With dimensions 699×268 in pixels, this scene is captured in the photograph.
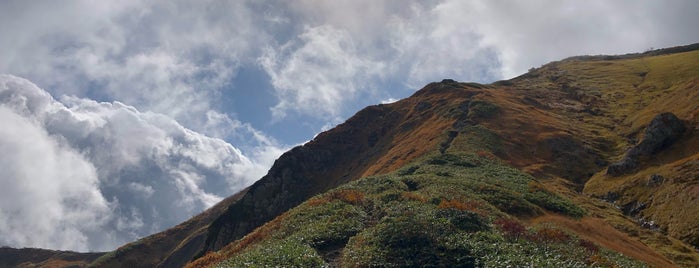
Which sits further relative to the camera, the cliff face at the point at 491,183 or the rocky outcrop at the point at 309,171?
the rocky outcrop at the point at 309,171

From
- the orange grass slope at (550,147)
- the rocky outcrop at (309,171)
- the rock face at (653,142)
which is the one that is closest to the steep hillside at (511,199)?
the orange grass slope at (550,147)

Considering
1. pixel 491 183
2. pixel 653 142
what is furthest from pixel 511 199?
pixel 653 142

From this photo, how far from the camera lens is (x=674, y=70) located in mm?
146375

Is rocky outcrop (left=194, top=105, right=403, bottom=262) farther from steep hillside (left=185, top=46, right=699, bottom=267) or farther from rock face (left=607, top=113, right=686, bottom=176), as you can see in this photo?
rock face (left=607, top=113, right=686, bottom=176)

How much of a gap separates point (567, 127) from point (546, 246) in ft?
277

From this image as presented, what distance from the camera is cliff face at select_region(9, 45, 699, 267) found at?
31.6 m

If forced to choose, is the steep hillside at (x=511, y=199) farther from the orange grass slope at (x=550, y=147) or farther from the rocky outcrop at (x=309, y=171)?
the rocky outcrop at (x=309, y=171)

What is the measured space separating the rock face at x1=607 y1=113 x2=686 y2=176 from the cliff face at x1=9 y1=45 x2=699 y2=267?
250 millimetres

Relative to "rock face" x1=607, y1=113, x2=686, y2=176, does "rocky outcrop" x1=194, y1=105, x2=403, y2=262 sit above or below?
above

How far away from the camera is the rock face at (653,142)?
71.7 metres

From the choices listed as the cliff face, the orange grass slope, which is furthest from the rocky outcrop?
the cliff face

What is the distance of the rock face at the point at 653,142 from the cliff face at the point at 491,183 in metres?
0.25

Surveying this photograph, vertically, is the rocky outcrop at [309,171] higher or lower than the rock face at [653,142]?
higher

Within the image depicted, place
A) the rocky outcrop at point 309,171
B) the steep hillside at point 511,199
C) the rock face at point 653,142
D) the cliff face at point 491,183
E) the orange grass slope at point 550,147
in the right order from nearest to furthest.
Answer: the steep hillside at point 511,199 → the cliff face at point 491,183 → the orange grass slope at point 550,147 → the rock face at point 653,142 → the rocky outcrop at point 309,171
